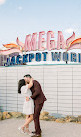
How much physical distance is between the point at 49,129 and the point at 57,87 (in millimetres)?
2155

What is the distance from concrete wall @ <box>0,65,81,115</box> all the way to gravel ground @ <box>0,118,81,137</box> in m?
0.89

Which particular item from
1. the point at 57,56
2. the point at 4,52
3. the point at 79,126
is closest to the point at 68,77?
the point at 57,56

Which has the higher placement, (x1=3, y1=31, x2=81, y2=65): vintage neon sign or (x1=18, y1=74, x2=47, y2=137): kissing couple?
(x1=3, y1=31, x2=81, y2=65): vintage neon sign

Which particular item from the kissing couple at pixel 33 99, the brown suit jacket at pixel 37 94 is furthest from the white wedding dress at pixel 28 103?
the brown suit jacket at pixel 37 94

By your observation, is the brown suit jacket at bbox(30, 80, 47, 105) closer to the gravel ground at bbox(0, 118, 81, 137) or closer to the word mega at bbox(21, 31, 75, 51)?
the gravel ground at bbox(0, 118, 81, 137)

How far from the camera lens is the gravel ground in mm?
5720

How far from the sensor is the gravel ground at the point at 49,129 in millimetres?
5720

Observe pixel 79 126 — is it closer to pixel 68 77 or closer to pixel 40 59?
pixel 68 77

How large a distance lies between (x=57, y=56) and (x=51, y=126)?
330cm

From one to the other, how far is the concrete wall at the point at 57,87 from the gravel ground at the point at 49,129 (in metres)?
0.89

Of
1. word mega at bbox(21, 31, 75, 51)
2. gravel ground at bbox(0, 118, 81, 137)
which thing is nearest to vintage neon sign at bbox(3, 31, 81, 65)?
word mega at bbox(21, 31, 75, 51)

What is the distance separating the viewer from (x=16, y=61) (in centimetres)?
957

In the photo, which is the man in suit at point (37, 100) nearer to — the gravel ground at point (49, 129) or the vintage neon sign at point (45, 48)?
the gravel ground at point (49, 129)

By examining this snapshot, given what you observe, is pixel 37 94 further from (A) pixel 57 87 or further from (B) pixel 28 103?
(A) pixel 57 87
